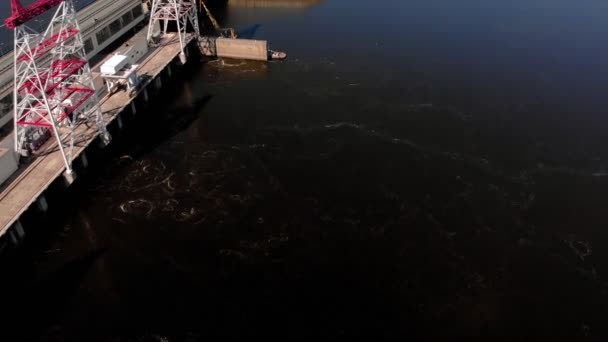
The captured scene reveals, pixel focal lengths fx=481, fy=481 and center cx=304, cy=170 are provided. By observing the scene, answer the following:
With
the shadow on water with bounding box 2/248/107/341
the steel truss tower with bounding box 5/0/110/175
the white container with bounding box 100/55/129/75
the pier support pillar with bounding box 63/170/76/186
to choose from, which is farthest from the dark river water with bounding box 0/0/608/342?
the white container with bounding box 100/55/129/75

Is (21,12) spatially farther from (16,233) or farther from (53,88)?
(16,233)

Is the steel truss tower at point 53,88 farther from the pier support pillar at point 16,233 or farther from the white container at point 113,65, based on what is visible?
the pier support pillar at point 16,233

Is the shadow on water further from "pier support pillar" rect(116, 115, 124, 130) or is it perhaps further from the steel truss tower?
"pier support pillar" rect(116, 115, 124, 130)

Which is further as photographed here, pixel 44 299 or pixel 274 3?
pixel 274 3

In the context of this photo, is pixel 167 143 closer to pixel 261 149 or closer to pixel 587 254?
pixel 261 149

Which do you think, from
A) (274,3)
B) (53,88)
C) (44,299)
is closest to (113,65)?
(53,88)
